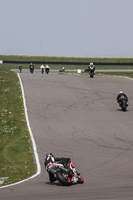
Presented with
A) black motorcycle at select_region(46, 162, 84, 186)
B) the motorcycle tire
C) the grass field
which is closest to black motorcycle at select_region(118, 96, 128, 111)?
the grass field

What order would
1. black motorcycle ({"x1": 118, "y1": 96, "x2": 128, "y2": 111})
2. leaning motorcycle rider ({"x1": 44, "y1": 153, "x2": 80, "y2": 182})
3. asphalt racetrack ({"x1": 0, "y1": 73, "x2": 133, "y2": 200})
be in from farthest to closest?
black motorcycle ({"x1": 118, "y1": 96, "x2": 128, "y2": 111})
leaning motorcycle rider ({"x1": 44, "y1": 153, "x2": 80, "y2": 182})
asphalt racetrack ({"x1": 0, "y1": 73, "x2": 133, "y2": 200})

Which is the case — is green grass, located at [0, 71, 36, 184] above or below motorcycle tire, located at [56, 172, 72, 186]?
below

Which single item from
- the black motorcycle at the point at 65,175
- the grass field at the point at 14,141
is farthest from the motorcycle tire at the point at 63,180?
the grass field at the point at 14,141

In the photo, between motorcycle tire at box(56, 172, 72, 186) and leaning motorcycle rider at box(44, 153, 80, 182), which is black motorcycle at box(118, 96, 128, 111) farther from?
motorcycle tire at box(56, 172, 72, 186)

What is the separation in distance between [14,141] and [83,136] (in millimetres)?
3495

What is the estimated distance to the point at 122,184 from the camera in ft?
36.4

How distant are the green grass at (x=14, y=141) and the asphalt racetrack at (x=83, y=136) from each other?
617mm

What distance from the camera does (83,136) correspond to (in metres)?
20.6

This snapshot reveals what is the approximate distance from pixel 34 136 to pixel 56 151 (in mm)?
3547

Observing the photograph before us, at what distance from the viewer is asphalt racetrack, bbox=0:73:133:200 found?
10.5 meters

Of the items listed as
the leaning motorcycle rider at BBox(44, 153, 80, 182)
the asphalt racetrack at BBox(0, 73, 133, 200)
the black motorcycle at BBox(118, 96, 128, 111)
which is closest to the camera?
the asphalt racetrack at BBox(0, 73, 133, 200)

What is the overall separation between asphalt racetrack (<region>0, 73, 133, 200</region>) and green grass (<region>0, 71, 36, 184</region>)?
2.03 feet

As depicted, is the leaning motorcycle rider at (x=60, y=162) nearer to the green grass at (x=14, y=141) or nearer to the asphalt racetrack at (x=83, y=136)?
the asphalt racetrack at (x=83, y=136)

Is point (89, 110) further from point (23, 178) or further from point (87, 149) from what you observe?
point (23, 178)
